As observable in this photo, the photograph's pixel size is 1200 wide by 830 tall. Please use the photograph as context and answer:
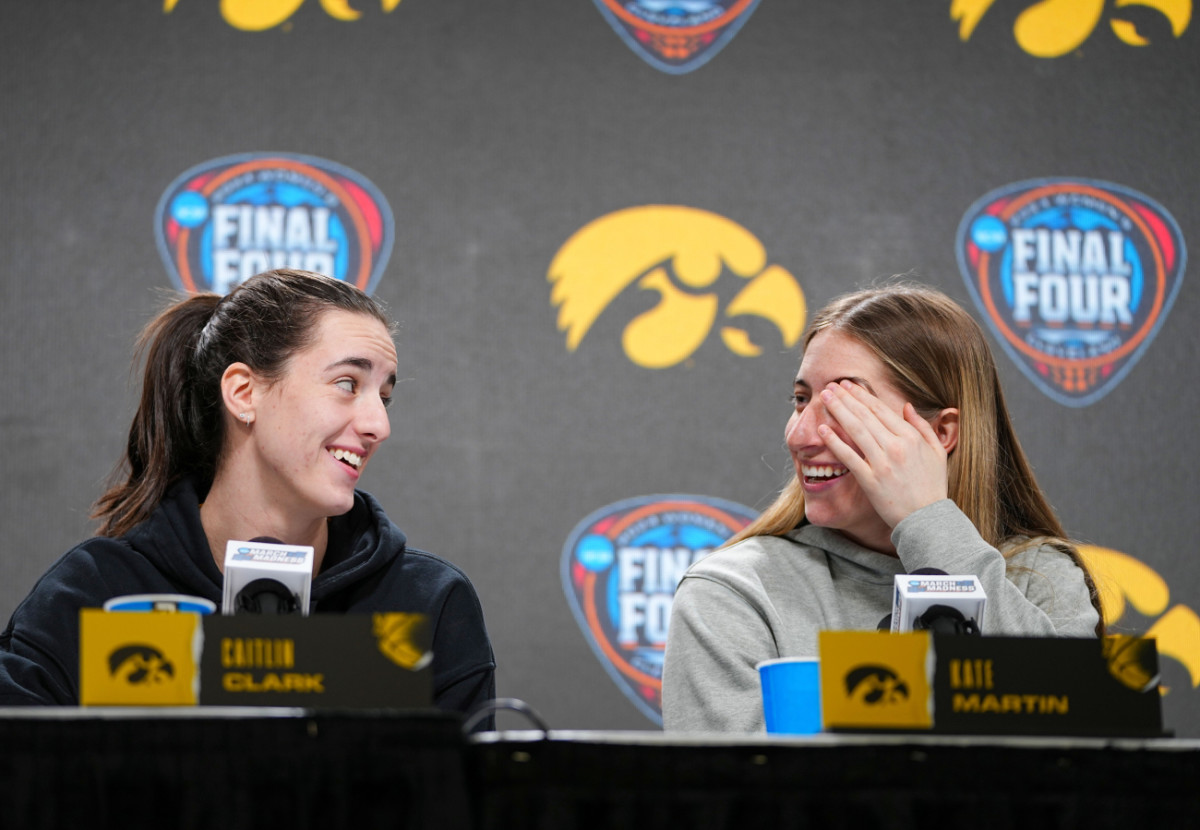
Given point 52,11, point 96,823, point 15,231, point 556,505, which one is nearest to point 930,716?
point 96,823

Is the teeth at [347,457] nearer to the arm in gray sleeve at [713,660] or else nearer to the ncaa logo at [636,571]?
the arm in gray sleeve at [713,660]

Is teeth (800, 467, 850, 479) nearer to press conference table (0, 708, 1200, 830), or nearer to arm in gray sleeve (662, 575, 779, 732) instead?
arm in gray sleeve (662, 575, 779, 732)

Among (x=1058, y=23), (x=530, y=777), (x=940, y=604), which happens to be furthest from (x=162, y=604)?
(x=1058, y=23)

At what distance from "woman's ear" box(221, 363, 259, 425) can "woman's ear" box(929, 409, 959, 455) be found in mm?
850

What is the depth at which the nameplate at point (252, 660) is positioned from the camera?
73 centimetres

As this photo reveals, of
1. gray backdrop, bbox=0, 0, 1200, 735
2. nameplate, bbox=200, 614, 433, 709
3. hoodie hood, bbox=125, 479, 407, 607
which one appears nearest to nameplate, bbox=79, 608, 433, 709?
nameplate, bbox=200, 614, 433, 709

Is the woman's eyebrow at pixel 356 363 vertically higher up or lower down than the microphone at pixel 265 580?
higher up

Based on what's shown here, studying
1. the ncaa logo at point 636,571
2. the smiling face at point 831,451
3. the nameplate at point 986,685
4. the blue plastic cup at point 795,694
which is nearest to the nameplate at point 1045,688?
the nameplate at point 986,685

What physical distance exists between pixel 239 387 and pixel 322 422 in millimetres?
141

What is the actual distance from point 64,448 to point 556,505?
3.00ft

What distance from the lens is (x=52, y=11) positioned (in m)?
2.29

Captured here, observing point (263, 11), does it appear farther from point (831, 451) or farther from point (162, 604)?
point (162, 604)

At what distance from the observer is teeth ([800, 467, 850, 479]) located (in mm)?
1432

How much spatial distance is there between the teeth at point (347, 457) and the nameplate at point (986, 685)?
32.5 inches
